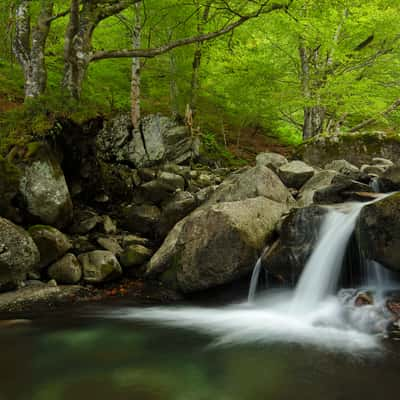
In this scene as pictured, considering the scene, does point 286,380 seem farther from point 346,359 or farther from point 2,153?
point 2,153

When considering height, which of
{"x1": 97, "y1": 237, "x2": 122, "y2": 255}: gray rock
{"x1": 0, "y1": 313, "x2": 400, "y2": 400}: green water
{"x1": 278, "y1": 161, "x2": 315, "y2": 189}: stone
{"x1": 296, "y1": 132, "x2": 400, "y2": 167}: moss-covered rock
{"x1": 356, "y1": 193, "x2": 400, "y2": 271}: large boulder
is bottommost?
{"x1": 0, "y1": 313, "x2": 400, "y2": 400}: green water

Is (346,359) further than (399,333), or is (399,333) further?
(399,333)

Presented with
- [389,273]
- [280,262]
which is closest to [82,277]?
[280,262]

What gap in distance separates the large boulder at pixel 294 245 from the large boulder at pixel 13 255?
4.01 metres

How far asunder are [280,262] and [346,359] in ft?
8.20

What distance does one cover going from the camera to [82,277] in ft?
23.6

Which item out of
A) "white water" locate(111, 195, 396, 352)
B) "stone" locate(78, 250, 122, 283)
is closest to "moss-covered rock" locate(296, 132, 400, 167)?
"white water" locate(111, 195, 396, 352)

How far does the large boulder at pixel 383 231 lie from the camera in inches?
201

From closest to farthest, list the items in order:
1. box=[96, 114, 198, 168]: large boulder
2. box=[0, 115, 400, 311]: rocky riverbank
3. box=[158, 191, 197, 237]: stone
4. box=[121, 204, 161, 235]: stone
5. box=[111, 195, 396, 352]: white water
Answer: box=[111, 195, 396, 352]: white water → box=[0, 115, 400, 311]: rocky riverbank → box=[158, 191, 197, 237]: stone → box=[121, 204, 161, 235]: stone → box=[96, 114, 198, 168]: large boulder

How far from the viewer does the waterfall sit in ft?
19.4

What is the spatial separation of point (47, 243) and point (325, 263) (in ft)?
16.6

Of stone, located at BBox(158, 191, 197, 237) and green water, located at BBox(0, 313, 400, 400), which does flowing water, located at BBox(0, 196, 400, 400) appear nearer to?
green water, located at BBox(0, 313, 400, 400)

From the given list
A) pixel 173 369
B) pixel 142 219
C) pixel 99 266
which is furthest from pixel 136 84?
pixel 173 369

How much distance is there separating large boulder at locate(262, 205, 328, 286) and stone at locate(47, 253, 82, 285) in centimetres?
351
